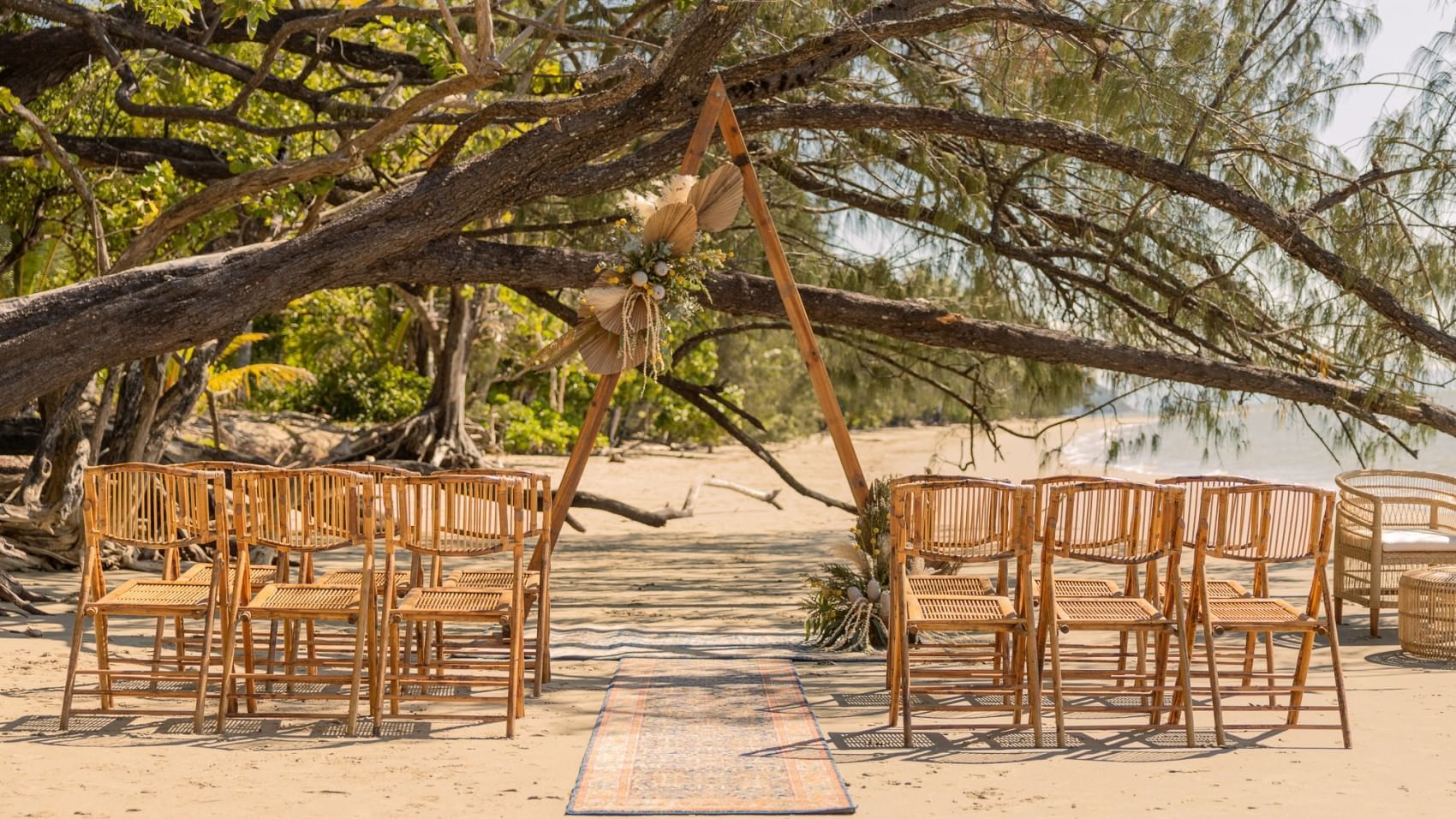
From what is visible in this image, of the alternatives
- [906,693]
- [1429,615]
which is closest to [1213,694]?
[906,693]

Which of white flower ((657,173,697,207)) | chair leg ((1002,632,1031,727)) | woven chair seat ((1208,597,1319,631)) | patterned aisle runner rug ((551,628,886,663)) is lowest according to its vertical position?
patterned aisle runner rug ((551,628,886,663))

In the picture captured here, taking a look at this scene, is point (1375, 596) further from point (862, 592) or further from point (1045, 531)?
point (1045, 531)

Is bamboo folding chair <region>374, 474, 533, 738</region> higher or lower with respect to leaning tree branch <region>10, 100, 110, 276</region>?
lower

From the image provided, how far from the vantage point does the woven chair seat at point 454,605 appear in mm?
4719

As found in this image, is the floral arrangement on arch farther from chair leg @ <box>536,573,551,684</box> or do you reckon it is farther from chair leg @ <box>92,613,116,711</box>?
chair leg @ <box>92,613,116,711</box>

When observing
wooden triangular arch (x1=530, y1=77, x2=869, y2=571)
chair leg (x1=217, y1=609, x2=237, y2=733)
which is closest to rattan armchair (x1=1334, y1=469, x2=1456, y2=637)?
wooden triangular arch (x1=530, y1=77, x2=869, y2=571)

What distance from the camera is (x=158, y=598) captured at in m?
4.78

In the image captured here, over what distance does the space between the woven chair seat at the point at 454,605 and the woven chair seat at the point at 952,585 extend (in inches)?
61.8

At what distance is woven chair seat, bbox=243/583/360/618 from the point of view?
15.3 feet

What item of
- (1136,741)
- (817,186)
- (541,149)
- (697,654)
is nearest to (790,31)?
(817,186)

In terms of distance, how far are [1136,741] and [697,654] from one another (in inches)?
87.5

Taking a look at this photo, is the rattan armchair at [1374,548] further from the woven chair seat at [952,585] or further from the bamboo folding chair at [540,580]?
the bamboo folding chair at [540,580]

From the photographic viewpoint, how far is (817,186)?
9000 mm

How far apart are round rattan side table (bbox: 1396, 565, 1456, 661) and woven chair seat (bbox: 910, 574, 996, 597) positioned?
2.27 metres
